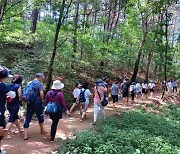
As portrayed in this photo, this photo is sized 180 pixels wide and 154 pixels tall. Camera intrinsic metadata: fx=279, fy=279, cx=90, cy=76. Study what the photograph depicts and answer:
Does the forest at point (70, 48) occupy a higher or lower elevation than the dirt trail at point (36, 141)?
higher

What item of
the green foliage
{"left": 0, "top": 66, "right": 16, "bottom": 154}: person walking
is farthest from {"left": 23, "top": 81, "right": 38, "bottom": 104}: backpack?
{"left": 0, "top": 66, "right": 16, "bottom": 154}: person walking

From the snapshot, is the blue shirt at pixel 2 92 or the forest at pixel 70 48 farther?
the forest at pixel 70 48

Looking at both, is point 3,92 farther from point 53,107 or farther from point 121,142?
point 121,142

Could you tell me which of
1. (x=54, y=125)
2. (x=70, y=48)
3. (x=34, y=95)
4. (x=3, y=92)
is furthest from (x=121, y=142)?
(x=70, y=48)

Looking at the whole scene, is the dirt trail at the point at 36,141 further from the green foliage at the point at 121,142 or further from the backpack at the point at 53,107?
the backpack at the point at 53,107

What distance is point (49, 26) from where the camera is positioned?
1747 cm

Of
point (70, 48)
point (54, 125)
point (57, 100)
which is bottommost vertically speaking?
point (54, 125)

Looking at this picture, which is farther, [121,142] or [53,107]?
[53,107]

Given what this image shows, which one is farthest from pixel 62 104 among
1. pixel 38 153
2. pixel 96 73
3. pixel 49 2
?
pixel 96 73

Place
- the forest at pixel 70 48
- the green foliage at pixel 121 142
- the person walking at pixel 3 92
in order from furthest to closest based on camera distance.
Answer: the forest at pixel 70 48 → the green foliage at pixel 121 142 → the person walking at pixel 3 92

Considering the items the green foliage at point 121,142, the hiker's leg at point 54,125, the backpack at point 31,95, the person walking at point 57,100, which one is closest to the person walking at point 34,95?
the backpack at point 31,95

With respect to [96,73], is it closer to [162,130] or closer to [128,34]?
[128,34]

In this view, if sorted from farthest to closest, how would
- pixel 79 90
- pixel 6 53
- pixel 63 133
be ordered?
pixel 6 53 → pixel 79 90 → pixel 63 133

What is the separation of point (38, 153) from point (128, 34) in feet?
74.0
